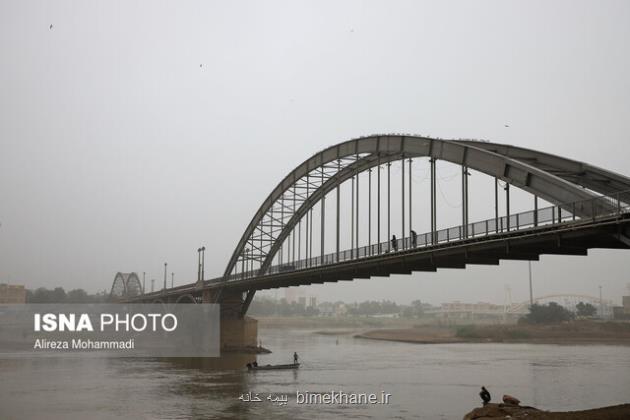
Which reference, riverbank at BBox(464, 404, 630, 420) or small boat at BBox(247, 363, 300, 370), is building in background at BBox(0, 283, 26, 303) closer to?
small boat at BBox(247, 363, 300, 370)

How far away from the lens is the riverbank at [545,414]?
19.7 metres

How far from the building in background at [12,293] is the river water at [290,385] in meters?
119

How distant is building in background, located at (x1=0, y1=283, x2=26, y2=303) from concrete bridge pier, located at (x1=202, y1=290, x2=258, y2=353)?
11151 centimetres

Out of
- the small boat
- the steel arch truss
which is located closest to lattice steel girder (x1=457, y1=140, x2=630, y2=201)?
the small boat

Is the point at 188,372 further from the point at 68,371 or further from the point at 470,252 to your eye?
the point at 470,252

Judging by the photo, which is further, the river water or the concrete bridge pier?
the concrete bridge pier


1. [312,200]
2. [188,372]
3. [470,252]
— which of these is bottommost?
[188,372]

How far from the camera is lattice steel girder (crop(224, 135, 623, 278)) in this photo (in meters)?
24.1

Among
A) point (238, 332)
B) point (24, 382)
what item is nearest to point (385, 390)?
point (24, 382)

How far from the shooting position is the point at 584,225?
22062 mm

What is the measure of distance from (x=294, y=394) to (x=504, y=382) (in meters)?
13.4

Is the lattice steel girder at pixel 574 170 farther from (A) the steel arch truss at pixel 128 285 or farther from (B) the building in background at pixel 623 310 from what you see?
(A) the steel arch truss at pixel 128 285

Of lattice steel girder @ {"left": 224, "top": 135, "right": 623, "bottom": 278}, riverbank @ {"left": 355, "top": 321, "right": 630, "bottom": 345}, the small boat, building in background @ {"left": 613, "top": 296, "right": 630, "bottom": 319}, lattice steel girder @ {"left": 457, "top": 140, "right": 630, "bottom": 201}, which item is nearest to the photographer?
lattice steel girder @ {"left": 224, "top": 135, "right": 623, "bottom": 278}

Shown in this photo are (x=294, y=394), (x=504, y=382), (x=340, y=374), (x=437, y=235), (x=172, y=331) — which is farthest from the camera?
(x=172, y=331)
